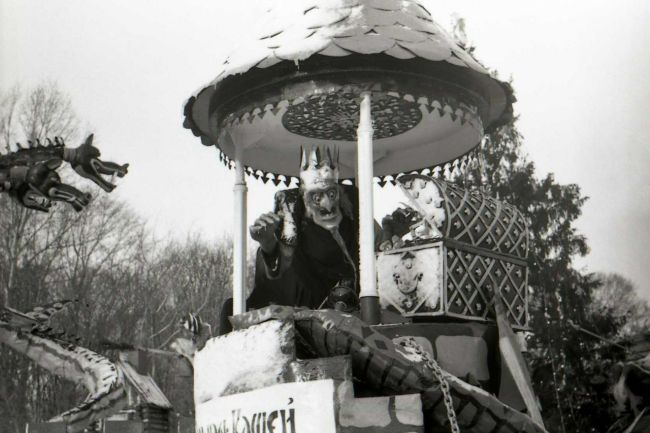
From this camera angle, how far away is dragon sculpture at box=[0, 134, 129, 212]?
20.1 ft

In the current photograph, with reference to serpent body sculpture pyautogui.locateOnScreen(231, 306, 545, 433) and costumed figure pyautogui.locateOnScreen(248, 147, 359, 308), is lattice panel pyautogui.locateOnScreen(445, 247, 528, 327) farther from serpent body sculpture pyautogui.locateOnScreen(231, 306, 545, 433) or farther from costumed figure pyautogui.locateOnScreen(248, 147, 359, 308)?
costumed figure pyautogui.locateOnScreen(248, 147, 359, 308)

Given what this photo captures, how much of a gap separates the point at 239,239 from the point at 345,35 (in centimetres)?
236

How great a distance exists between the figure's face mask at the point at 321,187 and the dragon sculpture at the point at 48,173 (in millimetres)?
1849

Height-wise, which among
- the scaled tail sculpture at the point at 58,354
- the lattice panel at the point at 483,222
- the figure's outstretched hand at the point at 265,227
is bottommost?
the scaled tail sculpture at the point at 58,354

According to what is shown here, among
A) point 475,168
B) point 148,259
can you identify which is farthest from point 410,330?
point 148,259

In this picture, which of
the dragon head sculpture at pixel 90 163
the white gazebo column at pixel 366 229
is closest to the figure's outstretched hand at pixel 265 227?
the white gazebo column at pixel 366 229

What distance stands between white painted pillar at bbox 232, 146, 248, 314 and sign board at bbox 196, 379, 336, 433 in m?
1.92

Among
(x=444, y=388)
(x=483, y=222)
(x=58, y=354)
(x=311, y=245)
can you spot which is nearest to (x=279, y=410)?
(x=444, y=388)

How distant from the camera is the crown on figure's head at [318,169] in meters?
7.57

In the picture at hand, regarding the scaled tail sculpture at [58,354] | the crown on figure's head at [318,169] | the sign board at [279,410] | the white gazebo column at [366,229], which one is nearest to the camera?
the sign board at [279,410]

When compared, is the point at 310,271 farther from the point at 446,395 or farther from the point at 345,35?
the point at 446,395

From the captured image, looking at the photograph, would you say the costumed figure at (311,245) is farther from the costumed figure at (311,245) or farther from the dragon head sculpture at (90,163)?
the dragon head sculpture at (90,163)

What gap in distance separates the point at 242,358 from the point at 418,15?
294cm

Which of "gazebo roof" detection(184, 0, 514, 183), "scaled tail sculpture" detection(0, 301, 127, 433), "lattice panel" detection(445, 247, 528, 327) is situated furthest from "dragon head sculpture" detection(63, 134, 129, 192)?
"scaled tail sculpture" detection(0, 301, 127, 433)
